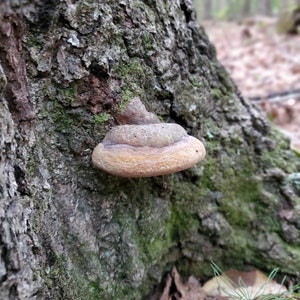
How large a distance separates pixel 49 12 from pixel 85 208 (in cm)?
100

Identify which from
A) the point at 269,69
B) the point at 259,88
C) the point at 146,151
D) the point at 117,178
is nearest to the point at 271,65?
the point at 269,69

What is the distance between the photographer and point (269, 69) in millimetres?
9594

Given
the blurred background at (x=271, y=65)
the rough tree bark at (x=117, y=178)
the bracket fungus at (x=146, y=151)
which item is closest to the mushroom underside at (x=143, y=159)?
the bracket fungus at (x=146, y=151)

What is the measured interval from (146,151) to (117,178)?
47cm

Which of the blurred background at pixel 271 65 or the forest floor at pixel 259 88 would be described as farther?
the blurred background at pixel 271 65

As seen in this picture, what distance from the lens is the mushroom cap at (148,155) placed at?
5.27 feet

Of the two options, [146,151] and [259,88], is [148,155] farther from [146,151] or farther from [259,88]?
[259,88]

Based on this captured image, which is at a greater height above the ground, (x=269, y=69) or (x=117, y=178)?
(x=117, y=178)

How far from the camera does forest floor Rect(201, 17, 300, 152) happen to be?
605 cm

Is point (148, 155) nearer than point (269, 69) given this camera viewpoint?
Yes

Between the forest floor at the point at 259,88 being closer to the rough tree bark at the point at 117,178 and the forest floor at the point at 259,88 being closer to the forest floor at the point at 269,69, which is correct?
the forest floor at the point at 269,69

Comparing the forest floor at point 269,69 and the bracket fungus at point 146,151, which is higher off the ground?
the bracket fungus at point 146,151

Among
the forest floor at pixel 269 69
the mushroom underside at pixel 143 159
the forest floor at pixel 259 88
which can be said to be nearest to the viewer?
the mushroom underside at pixel 143 159

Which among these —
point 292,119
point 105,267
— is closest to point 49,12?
point 105,267
